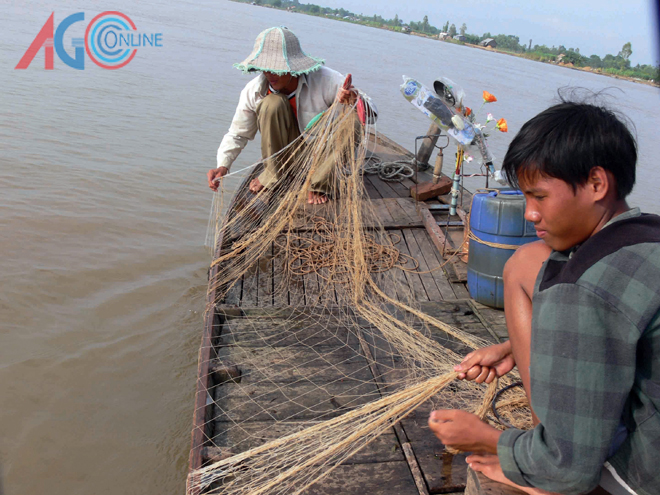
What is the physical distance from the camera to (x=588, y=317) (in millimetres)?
974

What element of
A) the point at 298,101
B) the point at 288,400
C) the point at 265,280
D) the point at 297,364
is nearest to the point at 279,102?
the point at 298,101

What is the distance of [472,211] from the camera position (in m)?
2.97

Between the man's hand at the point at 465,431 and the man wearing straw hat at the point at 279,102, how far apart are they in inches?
109

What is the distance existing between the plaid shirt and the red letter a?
11.5 meters

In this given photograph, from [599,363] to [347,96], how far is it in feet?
8.32

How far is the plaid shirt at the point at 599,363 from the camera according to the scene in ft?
3.16

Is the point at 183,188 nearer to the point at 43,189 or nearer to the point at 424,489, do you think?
the point at 43,189

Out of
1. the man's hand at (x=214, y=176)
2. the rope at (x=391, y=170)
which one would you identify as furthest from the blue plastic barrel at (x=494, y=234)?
the rope at (x=391, y=170)

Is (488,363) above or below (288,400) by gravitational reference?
above

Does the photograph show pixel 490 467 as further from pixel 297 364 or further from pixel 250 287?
pixel 250 287

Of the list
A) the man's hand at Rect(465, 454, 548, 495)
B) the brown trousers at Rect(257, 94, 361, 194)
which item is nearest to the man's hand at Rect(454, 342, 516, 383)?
the man's hand at Rect(465, 454, 548, 495)

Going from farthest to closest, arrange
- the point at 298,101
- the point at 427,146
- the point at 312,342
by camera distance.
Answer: the point at 427,146 < the point at 298,101 < the point at 312,342

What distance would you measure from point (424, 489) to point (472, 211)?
5.52 feet

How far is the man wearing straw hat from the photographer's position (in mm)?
3738
